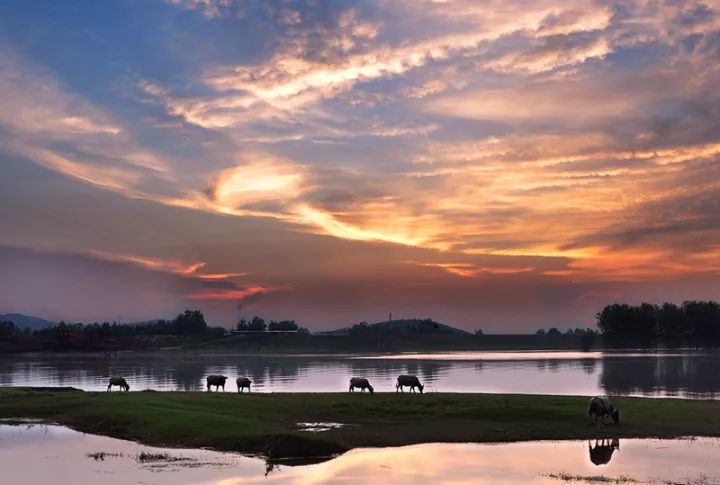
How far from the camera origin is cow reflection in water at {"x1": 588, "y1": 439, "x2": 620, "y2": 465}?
85.5 feet

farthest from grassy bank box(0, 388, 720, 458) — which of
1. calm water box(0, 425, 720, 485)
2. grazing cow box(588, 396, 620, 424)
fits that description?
calm water box(0, 425, 720, 485)

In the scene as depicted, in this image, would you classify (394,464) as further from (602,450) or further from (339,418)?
(339,418)

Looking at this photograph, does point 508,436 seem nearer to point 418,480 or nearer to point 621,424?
point 621,424

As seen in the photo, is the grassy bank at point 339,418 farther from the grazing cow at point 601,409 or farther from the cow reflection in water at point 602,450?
the cow reflection in water at point 602,450

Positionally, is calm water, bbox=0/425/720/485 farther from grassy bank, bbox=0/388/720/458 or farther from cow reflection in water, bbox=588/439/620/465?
grassy bank, bbox=0/388/720/458

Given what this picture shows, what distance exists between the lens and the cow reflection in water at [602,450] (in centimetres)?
2606

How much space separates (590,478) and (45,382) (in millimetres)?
Answer: 64259

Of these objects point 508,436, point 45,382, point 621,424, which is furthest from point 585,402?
point 45,382

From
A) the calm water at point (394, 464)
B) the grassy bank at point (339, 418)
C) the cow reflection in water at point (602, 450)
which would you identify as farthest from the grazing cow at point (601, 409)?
the calm water at point (394, 464)

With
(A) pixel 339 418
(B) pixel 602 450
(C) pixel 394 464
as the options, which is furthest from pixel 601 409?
(C) pixel 394 464

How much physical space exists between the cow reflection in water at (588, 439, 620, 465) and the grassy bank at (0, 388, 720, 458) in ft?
5.12

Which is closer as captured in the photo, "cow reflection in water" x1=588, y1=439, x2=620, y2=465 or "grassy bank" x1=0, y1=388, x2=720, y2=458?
"cow reflection in water" x1=588, y1=439, x2=620, y2=465

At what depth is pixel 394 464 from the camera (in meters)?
25.2

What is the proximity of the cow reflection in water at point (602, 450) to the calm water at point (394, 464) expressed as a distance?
1.5 inches
